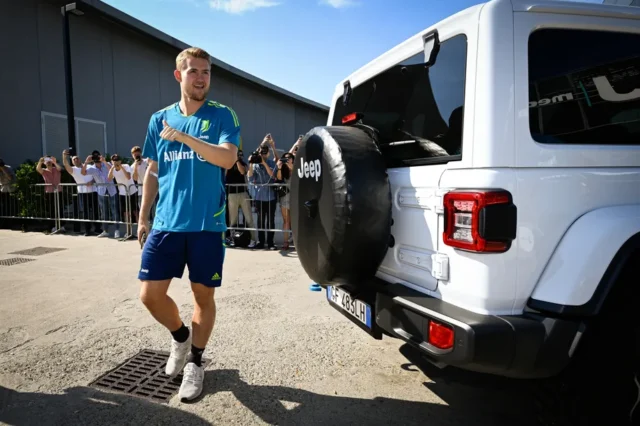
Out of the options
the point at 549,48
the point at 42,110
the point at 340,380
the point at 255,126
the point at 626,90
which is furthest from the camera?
the point at 255,126

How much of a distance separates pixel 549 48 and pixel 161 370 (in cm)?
317

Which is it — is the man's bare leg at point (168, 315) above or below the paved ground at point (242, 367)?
above

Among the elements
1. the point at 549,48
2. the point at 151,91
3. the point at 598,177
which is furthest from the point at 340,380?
the point at 151,91

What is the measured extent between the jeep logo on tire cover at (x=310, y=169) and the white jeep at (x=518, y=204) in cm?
12

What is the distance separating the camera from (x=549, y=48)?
1970 mm

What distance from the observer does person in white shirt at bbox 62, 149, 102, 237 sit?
970 centimetres

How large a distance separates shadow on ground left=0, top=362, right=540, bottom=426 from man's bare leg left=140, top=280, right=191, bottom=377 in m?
0.27

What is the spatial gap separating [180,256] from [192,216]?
0.28m

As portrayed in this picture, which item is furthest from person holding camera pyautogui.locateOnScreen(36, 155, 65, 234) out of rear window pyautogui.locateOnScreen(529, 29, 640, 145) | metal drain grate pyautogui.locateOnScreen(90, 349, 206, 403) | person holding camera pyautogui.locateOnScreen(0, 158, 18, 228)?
rear window pyautogui.locateOnScreen(529, 29, 640, 145)

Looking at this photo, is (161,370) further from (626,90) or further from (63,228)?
(63,228)

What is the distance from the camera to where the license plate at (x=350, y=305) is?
242cm

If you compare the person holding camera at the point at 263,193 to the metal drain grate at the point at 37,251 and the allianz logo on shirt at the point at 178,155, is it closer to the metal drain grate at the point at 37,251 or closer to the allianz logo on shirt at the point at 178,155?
the metal drain grate at the point at 37,251

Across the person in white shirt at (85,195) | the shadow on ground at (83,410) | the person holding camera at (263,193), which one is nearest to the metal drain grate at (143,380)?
the shadow on ground at (83,410)

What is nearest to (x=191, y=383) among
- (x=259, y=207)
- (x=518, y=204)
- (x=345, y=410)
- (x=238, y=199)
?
(x=345, y=410)
